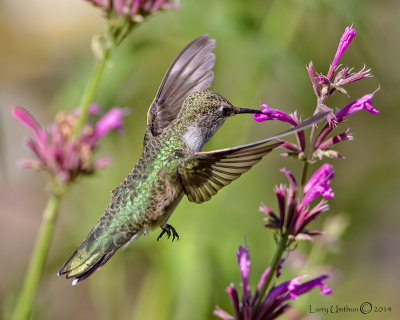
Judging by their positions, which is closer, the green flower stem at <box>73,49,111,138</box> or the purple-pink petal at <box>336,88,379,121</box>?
the purple-pink petal at <box>336,88,379,121</box>

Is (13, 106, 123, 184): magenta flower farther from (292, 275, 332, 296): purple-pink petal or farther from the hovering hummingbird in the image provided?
(292, 275, 332, 296): purple-pink petal

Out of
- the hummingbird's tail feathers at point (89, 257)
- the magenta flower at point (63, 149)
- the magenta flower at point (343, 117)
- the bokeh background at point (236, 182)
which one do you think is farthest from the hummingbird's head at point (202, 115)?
the bokeh background at point (236, 182)

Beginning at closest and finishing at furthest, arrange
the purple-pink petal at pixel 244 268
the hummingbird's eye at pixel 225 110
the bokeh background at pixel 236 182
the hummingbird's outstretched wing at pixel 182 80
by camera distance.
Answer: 1. the purple-pink petal at pixel 244 268
2. the hummingbird's eye at pixel 225 110
3. the hummingbird's outstretched wing at pixel 182 80
4. the bokeh background at pixel 236 182

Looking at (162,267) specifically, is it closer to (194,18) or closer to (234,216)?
(234,216)

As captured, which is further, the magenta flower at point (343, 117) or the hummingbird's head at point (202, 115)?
the hummingbird's head at point (202, 115)

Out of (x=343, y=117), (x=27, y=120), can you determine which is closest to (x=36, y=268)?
(x=27, y=120)

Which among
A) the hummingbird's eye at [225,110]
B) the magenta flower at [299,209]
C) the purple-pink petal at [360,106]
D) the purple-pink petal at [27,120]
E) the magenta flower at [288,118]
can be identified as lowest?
the magenta flower at [299,209]

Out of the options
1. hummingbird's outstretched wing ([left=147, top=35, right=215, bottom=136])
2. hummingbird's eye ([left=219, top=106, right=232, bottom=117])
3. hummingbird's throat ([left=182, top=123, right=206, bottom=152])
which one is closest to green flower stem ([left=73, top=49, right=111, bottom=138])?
hummingbird's outstretched wing ([left=147, top=35, right=215, bottom=136])

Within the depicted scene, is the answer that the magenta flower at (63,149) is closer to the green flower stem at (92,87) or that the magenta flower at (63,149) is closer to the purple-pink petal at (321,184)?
the green flower stem at (92,87)
